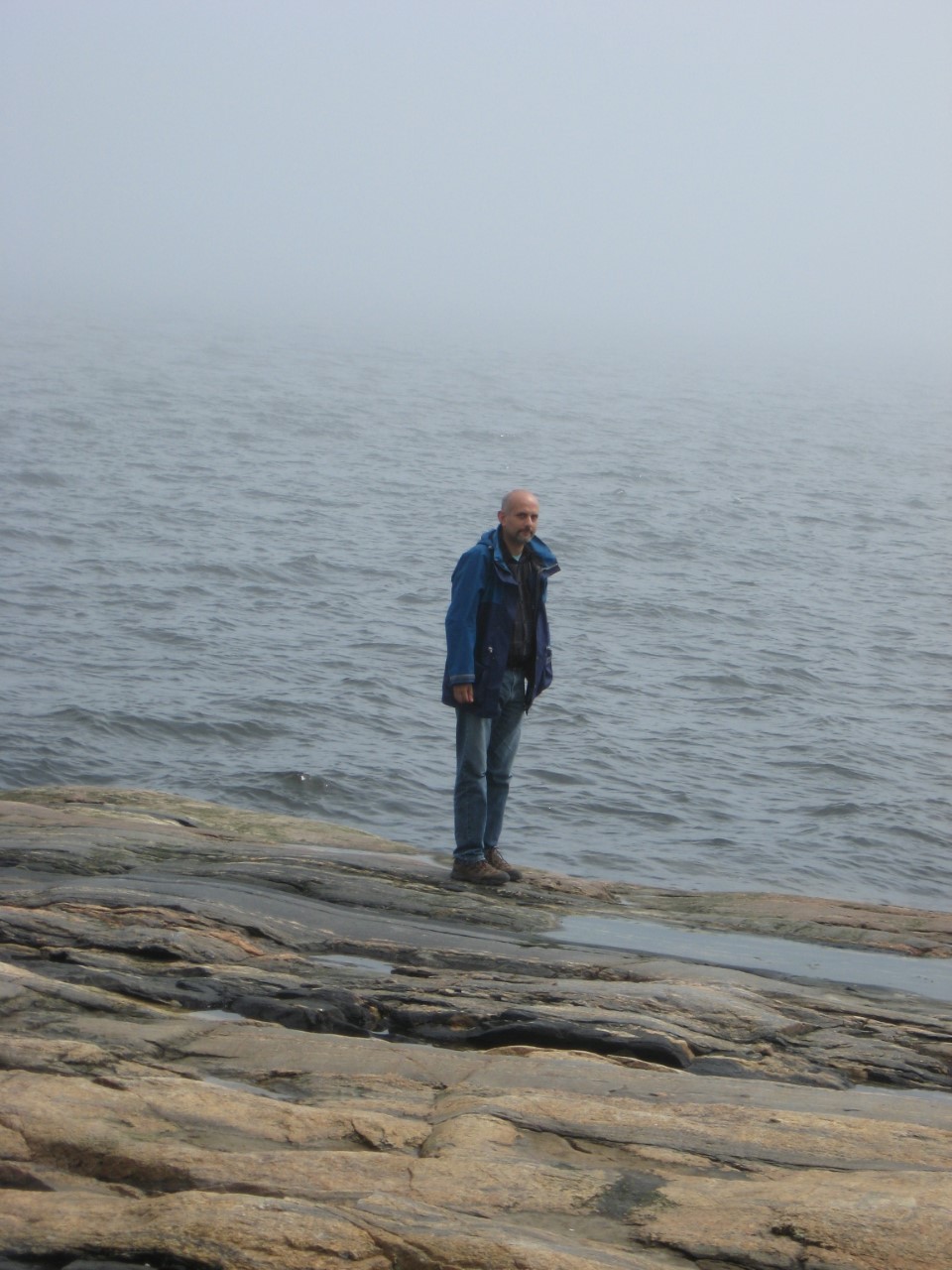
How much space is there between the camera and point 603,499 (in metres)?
34.4

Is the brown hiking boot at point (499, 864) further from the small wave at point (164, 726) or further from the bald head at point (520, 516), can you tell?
the small wave at point (164, 726)

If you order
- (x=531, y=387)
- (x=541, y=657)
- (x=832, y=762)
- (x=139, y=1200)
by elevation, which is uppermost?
(x=531, y=387)

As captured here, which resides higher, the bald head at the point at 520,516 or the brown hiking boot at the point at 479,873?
the bald head at the point at 520,516

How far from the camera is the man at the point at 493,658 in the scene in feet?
28.5

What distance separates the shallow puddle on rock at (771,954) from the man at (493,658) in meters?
0.91

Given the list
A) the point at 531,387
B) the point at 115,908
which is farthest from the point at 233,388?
the point at 115,908

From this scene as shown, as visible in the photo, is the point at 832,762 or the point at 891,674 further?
the point at 891,674

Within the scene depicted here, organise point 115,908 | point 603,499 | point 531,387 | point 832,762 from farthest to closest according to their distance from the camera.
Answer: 1. point 531,387
2. point 603,499
3. point 832,762
4. point 115,908

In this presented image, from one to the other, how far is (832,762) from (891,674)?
423cm

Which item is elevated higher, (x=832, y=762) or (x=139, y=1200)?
(x=139, y=1200)

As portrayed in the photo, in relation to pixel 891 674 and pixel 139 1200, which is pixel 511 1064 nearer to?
pixel 139 1200

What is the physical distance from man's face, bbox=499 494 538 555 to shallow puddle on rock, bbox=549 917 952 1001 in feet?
7.43

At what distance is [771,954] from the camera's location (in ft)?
27.5

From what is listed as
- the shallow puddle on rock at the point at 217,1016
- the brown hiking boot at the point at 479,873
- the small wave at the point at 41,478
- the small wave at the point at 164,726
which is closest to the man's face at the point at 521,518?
the brown hiking boot at the point at 479,873
